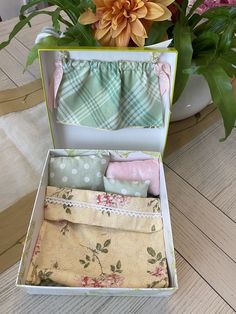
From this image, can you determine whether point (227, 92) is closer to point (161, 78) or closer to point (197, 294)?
point (161, 78)

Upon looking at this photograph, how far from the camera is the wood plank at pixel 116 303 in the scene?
441 mm

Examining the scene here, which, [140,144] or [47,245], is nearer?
[47,245]

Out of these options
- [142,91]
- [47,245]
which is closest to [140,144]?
[142,91]

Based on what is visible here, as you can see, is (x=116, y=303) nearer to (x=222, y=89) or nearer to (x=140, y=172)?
(x=140, y=172)

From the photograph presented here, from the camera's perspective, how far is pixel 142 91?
51cm

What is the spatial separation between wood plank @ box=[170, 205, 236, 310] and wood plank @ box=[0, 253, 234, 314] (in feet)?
0.05

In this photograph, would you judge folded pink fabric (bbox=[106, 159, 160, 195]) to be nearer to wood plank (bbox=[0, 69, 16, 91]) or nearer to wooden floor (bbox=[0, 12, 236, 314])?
wooden floor (bbox=[0, 12, 236, 314])

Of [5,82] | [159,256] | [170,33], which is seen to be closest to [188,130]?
[170,33]

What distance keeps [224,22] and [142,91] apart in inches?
7.3

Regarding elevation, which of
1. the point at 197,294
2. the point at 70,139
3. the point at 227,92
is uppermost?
the point at 227,92

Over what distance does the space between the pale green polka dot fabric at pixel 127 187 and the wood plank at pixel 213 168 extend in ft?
0.39

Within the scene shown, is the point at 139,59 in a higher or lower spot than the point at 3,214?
higher

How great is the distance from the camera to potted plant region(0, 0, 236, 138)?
1.50 ft

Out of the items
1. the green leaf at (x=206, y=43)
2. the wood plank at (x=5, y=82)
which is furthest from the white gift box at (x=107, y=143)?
the wood plank at (x=5, y=82)
